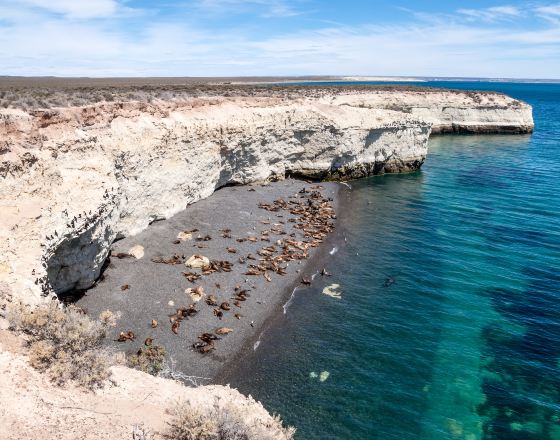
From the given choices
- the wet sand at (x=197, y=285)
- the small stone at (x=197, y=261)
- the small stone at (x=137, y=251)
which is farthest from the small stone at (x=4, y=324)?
the small stone at (x=197, y=261)

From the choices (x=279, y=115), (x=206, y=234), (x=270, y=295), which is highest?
(x=279, y=115)

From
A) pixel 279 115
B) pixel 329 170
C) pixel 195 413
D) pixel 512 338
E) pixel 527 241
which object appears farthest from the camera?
pixel 329 170

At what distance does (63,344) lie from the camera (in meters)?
9.54

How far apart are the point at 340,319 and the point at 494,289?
8554mm

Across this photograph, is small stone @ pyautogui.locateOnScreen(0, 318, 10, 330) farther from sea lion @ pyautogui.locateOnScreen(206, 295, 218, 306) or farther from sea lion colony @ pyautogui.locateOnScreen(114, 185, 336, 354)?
sea lion @ pyautogui.locateOnScreen(206, 295, 218, 306)

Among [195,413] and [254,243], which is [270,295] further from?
[195,413]

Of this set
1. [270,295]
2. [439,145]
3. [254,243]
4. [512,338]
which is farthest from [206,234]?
[439,145]

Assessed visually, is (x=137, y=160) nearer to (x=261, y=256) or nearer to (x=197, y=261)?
(x=197, y=261)

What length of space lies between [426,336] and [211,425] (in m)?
11.5

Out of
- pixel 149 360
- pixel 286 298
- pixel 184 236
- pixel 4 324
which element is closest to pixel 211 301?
pixel 286 298

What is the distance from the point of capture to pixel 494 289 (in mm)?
21000

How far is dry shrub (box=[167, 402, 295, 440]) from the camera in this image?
27.1ft

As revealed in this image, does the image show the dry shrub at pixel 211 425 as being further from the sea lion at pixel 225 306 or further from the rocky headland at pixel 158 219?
the sea lion at pixel 225 306

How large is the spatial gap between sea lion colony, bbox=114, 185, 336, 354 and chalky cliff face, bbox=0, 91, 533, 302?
332 centimetres
